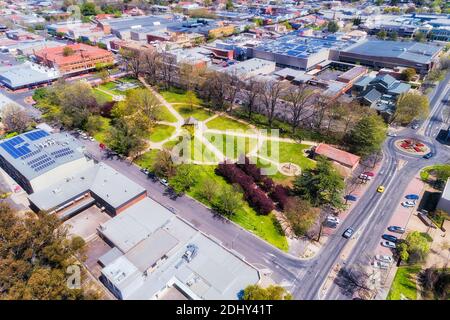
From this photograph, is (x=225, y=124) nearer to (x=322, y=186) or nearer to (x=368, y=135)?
(x=368, y=135)

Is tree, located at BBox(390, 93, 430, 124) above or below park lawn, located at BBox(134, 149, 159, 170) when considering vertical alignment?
above

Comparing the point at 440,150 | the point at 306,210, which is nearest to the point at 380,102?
the point at 440,150

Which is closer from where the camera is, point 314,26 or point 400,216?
point 400,216

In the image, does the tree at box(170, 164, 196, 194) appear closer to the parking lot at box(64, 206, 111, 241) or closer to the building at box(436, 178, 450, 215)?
the parking lot at box(64, 206, 111, 241)

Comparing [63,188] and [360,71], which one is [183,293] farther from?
[360,71]

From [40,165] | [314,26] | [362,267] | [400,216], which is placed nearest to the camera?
[362,267]

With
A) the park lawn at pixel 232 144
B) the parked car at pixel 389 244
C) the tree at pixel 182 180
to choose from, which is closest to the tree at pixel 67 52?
the park lawn at pixel 232 144

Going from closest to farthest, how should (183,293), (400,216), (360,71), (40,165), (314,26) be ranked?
(183,293), (400,216), (40,165), (360,71), (314,26)

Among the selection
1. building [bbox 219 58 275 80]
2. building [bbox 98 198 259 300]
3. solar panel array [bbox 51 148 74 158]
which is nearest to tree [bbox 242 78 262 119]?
building [bbox 219 58 275 80]
